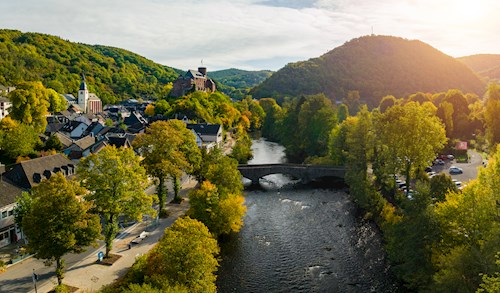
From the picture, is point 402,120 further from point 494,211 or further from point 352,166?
point 494,211

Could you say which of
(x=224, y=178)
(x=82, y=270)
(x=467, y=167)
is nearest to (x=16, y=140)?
(x=224, y=178)

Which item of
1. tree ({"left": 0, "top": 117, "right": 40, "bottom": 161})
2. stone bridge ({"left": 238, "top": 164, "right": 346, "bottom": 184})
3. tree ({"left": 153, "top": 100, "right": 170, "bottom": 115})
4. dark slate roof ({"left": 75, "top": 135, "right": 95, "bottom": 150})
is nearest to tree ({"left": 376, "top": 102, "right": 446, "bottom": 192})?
stone bridge ({"left": 238, "top": 164, "right": 346, "bottom": 184})

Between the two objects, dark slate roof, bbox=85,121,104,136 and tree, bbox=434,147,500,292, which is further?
dark slate roof, bbox=85,121,104,136

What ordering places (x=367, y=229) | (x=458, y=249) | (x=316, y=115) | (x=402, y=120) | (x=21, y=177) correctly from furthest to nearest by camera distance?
1. (x=316, y=115)
2. (x=402, y=120)
3. (x=367, y=229)
4. (x=21, y=177)
5. (x=458, y=249)

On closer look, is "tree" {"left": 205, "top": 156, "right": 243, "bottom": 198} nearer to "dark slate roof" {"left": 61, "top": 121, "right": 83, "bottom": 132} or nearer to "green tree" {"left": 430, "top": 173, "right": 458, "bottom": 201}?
"green tree" {"left": 430, "top": 173, "right": 458, "bottom": 201}

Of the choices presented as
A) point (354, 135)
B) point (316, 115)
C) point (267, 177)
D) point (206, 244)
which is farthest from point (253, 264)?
Result: point (316, 115)

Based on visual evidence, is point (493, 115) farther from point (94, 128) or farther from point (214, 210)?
point (94, 128)
